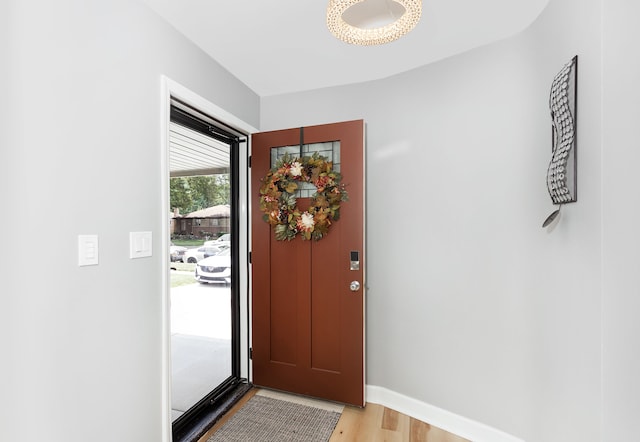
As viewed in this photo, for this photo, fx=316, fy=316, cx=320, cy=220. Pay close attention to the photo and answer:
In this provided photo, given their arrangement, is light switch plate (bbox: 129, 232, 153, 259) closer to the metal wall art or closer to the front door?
the front door

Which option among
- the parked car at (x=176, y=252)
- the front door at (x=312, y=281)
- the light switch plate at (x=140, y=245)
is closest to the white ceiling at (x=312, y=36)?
the front door at (x=312, y=281)

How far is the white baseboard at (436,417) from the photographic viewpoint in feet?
6.27

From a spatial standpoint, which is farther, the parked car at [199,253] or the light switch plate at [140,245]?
the parked car at [199,253]

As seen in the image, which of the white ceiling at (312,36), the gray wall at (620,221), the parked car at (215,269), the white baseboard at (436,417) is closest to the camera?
the gray wall at (620,221)

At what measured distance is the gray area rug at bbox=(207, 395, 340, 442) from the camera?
2.00 m

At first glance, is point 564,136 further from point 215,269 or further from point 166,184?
point 215,269

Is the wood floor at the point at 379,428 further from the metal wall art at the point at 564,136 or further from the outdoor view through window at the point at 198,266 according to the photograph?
the metal wall art at the point at 564,136

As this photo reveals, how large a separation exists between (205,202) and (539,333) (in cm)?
226

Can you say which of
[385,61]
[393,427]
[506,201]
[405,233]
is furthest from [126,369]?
[385,61]

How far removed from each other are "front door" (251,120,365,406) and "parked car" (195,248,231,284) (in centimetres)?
23

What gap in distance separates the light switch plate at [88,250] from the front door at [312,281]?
4.08ft

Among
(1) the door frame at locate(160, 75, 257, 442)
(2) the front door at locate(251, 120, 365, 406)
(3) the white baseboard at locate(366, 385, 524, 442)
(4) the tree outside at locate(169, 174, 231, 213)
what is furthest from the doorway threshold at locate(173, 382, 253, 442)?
(4) the tree outside at locate(169, 174, 231, 213)

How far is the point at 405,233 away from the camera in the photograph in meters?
2.30

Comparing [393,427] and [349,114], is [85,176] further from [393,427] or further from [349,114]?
[393,427]
